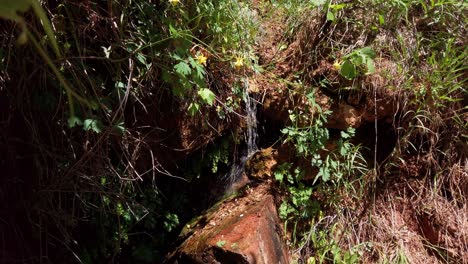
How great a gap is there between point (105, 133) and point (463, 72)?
2085 millimetres

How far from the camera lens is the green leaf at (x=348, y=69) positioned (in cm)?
247

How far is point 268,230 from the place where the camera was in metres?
2.44

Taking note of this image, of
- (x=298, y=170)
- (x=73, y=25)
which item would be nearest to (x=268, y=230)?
(x=298, y=170)

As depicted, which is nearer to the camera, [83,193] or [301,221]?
[83,193]

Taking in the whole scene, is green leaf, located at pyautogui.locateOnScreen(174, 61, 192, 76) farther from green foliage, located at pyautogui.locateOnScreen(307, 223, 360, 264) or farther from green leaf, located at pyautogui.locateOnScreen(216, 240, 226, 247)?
green foliage, located at pyautogui.locateOnScreen(307, 223, 360, 264)

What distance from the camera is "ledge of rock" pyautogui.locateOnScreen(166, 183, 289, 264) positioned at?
2236 millimetres

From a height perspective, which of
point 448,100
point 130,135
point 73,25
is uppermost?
point 73,25

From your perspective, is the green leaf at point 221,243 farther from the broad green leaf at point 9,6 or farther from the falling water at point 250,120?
the broad green leaf at point 9,6

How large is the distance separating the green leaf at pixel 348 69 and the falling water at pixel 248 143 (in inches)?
23.3

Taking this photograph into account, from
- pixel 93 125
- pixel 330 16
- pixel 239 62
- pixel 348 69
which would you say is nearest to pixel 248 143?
pixel 239 62

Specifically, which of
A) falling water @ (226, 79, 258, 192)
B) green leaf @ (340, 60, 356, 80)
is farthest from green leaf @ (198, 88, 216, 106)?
green leaf @ (340, 60, 356, 80)

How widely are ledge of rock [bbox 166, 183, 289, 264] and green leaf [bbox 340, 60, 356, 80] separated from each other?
816 millimetres

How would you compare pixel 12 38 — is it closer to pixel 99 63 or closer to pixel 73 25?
pixel 73 25

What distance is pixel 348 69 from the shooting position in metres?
2.47
